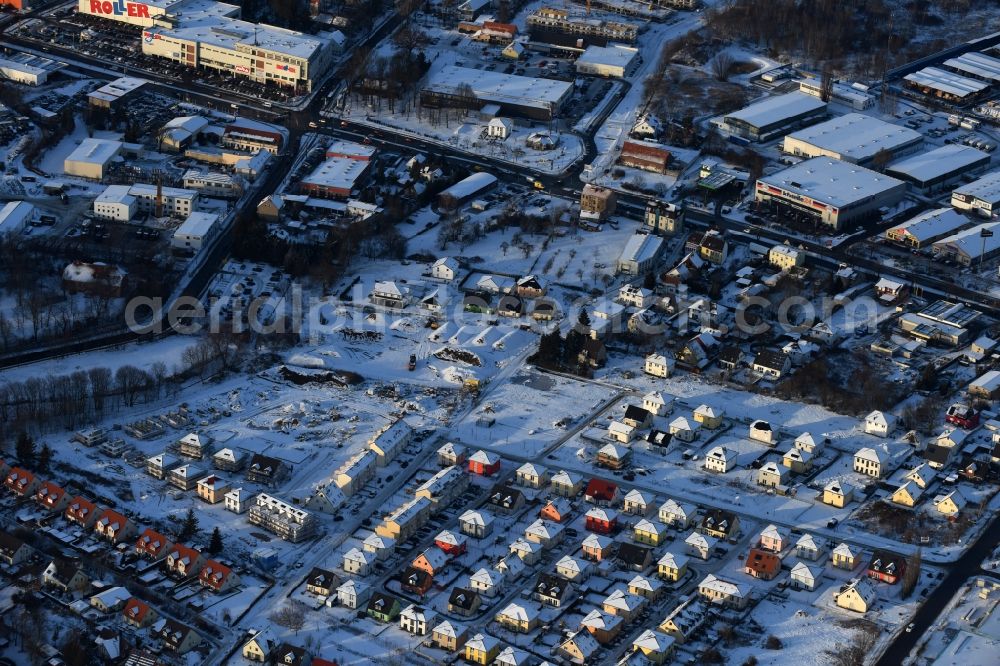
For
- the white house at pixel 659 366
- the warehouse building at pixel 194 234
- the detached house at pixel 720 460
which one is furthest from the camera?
the warehouse building at pixel 194 234

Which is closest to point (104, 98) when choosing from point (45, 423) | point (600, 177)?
point (600, 177)

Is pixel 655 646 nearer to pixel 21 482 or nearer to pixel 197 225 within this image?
pixel 21 482

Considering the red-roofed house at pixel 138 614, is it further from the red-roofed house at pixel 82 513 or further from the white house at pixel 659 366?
the white house at pixel 659 366

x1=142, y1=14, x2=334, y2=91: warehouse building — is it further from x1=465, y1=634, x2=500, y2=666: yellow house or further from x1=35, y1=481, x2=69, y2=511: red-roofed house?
x1=465, y1=634, x2=500, y2=666: yellow house

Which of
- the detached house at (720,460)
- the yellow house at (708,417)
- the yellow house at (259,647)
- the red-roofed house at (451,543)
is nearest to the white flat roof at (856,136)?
the yellow house at (708,417)

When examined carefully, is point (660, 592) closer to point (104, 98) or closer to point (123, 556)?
point (123, 556)

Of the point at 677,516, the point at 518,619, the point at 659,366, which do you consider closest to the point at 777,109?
the point at 659,366

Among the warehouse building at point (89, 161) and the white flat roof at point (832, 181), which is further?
the white flat roof at point (832, 181)
